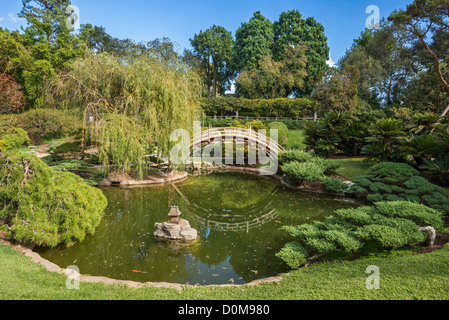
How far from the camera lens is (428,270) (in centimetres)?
373

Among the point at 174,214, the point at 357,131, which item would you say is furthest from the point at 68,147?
the point at 357,131

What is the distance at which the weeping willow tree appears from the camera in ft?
31.1

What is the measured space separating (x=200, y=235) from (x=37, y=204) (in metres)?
3.44

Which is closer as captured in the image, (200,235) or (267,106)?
(200,235)

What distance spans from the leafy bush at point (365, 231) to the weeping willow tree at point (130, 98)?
21.7ft

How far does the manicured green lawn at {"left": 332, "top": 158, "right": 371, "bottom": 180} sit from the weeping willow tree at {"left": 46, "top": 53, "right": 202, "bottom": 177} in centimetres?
711

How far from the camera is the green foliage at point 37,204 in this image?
4789 millimetres

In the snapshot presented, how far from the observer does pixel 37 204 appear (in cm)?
492

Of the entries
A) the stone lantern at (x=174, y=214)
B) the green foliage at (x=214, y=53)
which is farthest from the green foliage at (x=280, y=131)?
the green foliage at (x=214, y=53)

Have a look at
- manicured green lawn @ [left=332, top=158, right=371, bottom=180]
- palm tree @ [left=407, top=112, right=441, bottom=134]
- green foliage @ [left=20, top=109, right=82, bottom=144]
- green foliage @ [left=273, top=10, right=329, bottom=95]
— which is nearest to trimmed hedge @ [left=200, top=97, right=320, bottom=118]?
green foliage @ [left=273, top=10, right=329, bottom=95]

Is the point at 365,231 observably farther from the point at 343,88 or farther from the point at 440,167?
the point at 343,88
